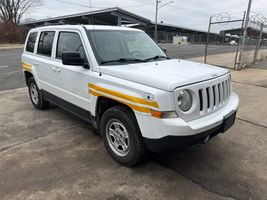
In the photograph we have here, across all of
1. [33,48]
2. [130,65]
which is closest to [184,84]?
[130,65]

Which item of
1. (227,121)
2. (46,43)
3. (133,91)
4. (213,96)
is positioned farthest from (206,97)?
(46,43)

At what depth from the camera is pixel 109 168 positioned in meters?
3.16

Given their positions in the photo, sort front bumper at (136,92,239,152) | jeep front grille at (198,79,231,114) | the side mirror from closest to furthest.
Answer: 1. front bumper at (136,92,239,152)
2. jeep front grille at (198,79,231,114)
3. the side mirror

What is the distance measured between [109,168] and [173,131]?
116 centimetres

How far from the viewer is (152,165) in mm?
3238

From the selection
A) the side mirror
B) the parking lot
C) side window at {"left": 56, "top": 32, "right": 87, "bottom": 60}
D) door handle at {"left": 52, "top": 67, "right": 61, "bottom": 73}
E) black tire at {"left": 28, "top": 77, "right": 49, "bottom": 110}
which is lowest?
the parking lot

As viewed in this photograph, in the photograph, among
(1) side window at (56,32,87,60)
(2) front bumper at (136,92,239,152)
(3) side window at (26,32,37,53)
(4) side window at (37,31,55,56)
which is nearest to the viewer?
(2) front bumper at (136,92,239,152)

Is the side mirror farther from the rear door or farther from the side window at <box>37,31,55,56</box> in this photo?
the side window at <box>37,31,55,56</box>

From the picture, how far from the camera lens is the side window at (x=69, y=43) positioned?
3.70 meters

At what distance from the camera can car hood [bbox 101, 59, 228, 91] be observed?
2598mm

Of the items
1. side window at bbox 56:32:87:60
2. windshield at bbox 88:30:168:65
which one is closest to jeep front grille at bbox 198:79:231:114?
windshield at bbox 88:30:168:65

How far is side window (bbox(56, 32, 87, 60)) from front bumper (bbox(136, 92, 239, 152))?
162 centimetres

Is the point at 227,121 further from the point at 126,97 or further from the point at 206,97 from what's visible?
the point at 126,97

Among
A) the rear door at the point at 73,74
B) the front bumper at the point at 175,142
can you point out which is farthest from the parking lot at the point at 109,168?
the rear door at the point at 73,74
